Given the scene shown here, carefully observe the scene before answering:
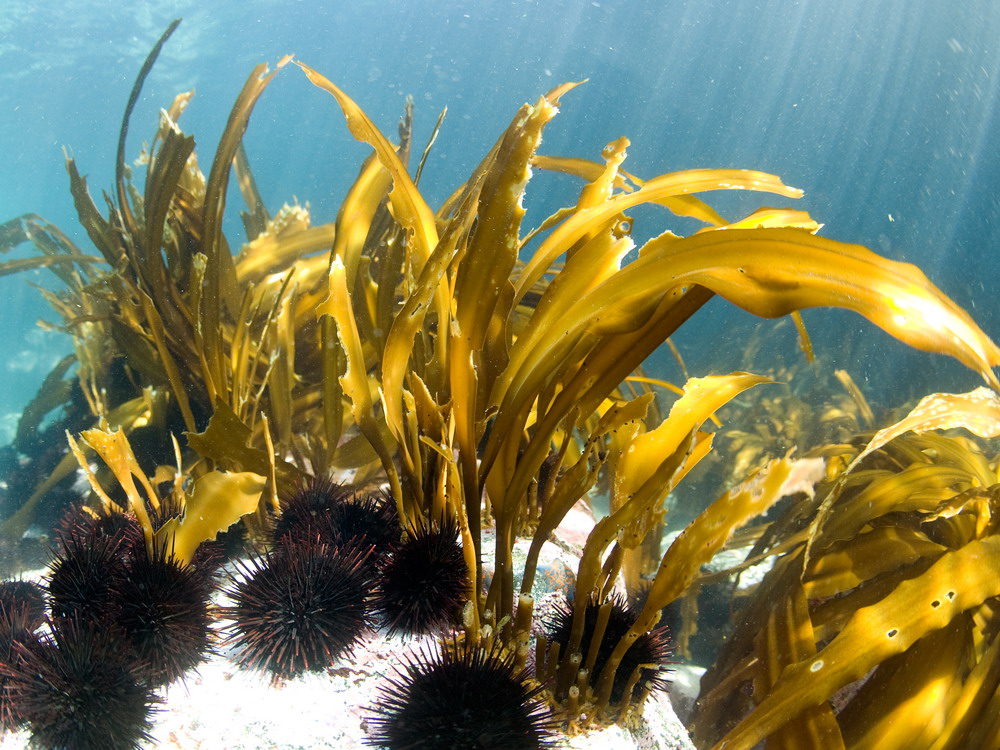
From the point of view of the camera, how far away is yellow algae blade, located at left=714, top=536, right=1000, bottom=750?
1293mm

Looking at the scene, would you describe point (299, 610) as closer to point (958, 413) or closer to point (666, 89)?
point (958, 413)

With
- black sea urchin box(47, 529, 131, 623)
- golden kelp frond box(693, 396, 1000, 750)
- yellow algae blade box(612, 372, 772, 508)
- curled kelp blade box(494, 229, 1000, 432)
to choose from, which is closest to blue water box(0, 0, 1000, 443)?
golden kelp frond box(693, 396, 1000, 750)

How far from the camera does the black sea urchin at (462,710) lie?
95 cm

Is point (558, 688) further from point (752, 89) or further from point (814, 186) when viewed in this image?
point (752, 89)

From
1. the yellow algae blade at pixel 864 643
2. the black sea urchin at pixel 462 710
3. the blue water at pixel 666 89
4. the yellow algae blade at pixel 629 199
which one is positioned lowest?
the yellow algae blade at pixel 864 643

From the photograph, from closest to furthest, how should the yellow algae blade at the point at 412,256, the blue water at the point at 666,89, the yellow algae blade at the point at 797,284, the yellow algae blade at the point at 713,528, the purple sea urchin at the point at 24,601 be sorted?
1. the yellow algae blade at the point at 797,284
2. the yellow algae blade at the point at 713,528
3. the yellow algae blade at the point at 412,256
4. the purple sea urchin at the point at 24,601
5. the blue water at the point at 666,89

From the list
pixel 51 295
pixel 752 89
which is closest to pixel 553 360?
pixel 51 295

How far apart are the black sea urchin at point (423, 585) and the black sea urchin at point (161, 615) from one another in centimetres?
43

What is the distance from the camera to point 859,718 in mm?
1547

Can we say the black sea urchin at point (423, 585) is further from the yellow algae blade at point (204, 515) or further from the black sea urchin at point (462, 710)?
the yellow algae blade at point (204, 515)

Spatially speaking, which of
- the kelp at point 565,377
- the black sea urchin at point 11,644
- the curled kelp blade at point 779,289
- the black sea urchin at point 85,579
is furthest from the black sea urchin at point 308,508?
the curled kelp blade at point 779,289

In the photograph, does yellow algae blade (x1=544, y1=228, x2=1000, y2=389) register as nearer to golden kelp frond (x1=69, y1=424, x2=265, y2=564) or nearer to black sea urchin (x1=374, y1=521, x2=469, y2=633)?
black sea urchin (x1=374, y1=521, x2=469, y2=633)

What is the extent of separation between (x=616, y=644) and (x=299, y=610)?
765 millimetres

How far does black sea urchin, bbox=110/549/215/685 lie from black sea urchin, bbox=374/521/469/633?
435 mm
